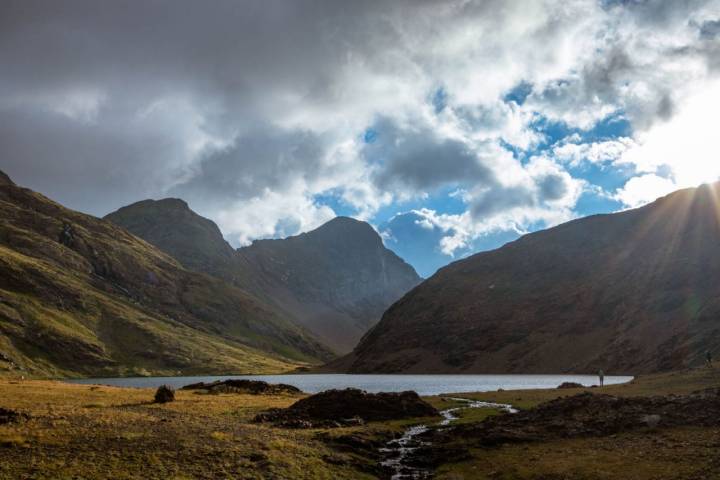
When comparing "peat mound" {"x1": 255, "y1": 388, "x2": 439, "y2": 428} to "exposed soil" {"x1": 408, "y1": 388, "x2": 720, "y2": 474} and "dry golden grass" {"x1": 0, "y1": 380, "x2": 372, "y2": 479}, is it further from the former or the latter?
"exposed soil" {"x1": 408, "y1": 388, "x2": 720, "y2": 474}

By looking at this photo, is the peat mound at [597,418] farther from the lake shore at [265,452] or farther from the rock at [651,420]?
the lake shore at [265,452]

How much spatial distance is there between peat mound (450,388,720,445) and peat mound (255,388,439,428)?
1267cm

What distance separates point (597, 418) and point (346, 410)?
83.2 ft

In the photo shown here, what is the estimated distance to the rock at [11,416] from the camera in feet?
124

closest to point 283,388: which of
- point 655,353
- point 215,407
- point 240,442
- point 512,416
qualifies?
point 215,407

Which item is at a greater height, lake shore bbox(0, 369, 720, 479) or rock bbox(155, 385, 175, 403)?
rock bbox(155, 385, 175, 403)

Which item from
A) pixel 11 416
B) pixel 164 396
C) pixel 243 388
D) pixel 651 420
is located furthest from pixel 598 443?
pixel 243 388

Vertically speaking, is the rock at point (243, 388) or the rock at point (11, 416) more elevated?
the rock at point (11, 416)

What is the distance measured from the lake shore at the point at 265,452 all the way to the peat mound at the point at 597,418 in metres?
1.54

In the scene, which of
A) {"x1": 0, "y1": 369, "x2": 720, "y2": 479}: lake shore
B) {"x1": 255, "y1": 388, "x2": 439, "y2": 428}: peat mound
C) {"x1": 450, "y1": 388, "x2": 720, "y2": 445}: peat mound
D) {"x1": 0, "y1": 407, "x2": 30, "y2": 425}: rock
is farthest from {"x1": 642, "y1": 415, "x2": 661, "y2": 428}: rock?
{"x1": 0, "y1": 407, "x2": 30, "y2": 425}: rock

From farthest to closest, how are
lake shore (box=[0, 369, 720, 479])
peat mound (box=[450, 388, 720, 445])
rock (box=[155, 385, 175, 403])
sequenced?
rock (box=[155, 385, 175, 403])
peat mound (box=[450, 388, 720, 445])
lake shore (box=[0, 369, 720, 479])

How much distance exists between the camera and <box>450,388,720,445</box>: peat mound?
42469 millimetres

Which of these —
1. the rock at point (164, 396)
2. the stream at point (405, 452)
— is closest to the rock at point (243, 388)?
the rock at point (164, 396)

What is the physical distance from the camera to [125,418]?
147ft
